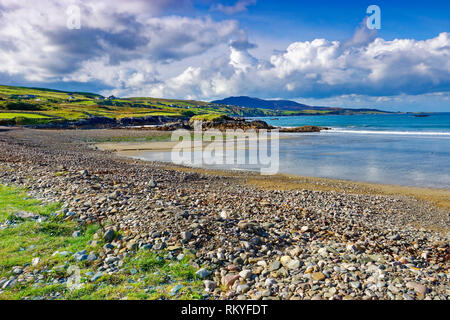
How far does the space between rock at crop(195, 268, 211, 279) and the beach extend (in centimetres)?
3

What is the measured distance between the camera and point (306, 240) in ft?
29.3

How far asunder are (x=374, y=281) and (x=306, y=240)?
292cm

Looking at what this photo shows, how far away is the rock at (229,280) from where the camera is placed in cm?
626

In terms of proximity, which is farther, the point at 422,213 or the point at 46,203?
the point at 422,213

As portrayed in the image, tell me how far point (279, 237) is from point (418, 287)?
385 cm

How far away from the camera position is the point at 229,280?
20.8ft

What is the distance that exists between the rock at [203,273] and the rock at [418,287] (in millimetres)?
4377

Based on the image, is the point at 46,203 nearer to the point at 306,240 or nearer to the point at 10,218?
the point at 10,218

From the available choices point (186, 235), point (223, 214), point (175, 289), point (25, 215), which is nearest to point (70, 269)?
point (175, 289)

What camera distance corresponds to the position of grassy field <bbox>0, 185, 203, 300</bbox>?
19.3ft

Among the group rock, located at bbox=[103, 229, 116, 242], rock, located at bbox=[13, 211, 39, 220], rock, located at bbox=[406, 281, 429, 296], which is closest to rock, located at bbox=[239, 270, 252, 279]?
rock, located at bbox=[406, 281, 429, 296]

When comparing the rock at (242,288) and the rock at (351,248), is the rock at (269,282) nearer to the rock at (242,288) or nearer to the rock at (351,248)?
the rock at (242,288)

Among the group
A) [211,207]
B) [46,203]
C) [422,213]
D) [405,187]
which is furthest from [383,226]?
[46,203]
